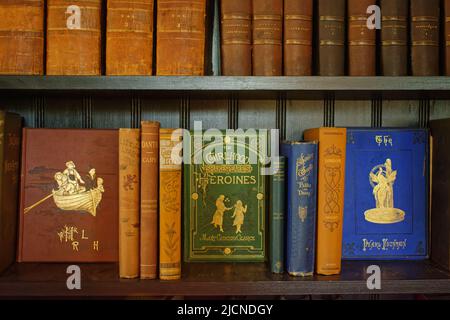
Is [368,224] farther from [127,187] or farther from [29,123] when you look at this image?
[29,123]

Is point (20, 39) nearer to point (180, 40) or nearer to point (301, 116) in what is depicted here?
point (180, 40)

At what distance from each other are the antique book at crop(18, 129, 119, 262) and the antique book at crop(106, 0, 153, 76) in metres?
0.18

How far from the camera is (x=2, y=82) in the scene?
0.94m

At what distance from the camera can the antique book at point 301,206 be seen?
94 centimetres

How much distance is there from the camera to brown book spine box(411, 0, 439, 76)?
1004 millimetres

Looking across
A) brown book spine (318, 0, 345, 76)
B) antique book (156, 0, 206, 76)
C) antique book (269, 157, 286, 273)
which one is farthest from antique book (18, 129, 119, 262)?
brown book spine (318, 0, 345, 76)

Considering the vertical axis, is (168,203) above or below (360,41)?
below

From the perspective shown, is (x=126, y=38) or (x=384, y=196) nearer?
(x=126, y=38)

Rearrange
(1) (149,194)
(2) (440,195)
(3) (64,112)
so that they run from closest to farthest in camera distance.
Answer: (1) (149,194) < (2) (440,195) < (3) (64,112)

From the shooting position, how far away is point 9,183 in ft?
3.33

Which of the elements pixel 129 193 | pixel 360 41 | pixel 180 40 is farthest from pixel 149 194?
pixel 360 41

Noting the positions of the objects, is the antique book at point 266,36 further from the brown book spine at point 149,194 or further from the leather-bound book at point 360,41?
the brown book spine at point 149,194

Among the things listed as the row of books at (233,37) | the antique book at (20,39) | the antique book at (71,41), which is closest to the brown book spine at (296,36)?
the row of books at (233,37)

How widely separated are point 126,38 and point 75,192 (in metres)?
0.37
